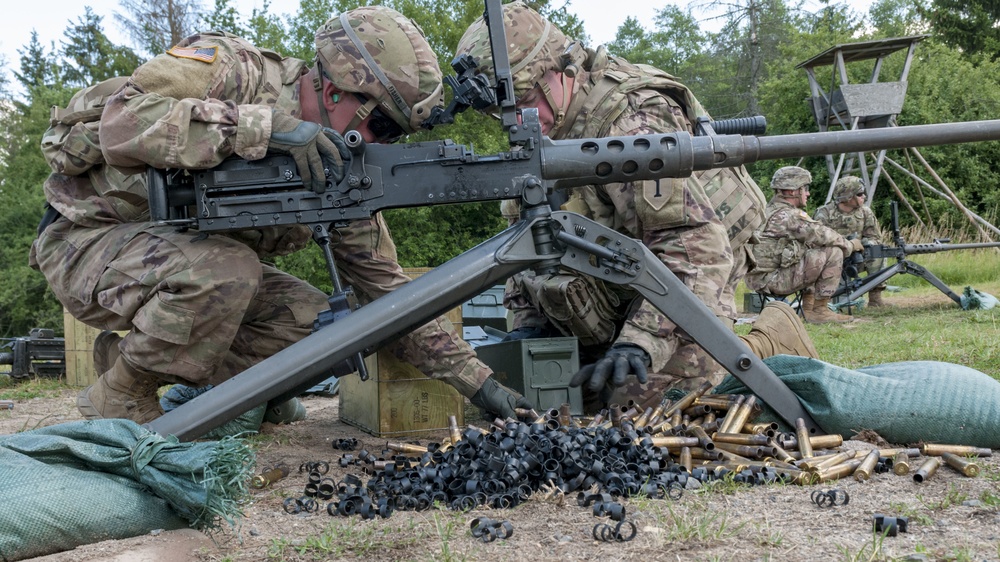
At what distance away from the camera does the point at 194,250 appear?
3.99 m

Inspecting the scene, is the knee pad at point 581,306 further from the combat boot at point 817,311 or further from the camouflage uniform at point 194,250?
the combat boot at point 817,311

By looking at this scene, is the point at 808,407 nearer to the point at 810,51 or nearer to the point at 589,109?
the point at 589,109

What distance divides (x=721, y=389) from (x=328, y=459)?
192cm

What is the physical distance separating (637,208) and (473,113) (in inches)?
400

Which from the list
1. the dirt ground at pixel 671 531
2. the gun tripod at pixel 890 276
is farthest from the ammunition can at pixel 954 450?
the gun tripod at pixel 890 276

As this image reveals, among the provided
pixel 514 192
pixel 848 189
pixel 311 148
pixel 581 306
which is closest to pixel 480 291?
pixel 514 192

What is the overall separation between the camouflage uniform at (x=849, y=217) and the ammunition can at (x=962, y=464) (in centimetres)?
1073

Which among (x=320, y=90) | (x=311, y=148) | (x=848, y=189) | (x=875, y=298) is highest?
(x=320, y=90)

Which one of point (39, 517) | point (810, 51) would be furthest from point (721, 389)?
point (810, 51)

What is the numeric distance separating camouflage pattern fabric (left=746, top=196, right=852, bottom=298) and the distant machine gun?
8.22 meters

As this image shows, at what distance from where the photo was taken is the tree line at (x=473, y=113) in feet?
46.9

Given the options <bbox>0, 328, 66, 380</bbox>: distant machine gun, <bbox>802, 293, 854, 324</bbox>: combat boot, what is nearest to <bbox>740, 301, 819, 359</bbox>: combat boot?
<bbox>0, 328, 66, 380</bbox>: distant machine gun

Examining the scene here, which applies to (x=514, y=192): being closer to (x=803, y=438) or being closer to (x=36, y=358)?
(x=803, y=438)

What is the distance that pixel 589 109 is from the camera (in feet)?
15.5
